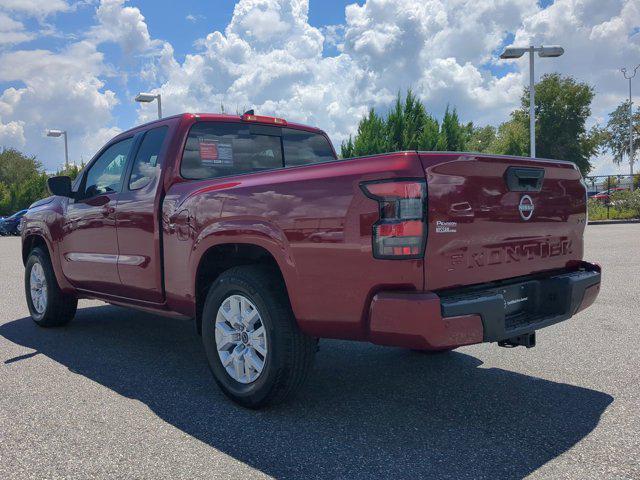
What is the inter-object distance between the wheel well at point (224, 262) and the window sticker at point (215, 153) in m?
0.92

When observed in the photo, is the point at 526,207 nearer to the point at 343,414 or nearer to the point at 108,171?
the point at 343,414

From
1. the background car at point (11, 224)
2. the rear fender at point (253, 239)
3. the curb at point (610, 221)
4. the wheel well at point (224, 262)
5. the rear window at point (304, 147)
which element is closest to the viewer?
the rear fender at point (253, 239)

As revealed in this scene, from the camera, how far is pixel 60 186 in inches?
217

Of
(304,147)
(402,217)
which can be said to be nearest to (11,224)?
(304,147)

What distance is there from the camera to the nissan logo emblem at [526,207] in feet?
11.4

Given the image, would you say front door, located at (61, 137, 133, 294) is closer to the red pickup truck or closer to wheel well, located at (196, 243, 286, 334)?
the red pickup truck

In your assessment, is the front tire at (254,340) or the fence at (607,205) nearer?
→ the front tire at (254,340)

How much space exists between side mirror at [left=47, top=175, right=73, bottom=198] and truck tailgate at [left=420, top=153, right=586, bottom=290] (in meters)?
3.86

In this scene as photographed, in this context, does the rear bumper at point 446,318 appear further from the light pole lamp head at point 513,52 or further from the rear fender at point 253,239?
the light pole lamp head at point 513,52

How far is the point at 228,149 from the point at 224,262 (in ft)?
3.78

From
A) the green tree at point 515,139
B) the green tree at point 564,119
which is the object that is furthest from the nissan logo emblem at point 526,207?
the green tree at point 564,119

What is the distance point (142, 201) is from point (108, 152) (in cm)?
125

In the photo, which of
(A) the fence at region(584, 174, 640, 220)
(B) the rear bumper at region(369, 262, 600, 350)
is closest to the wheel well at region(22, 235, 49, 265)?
(B) the rear bumper at region(369, 262, 600, 350)

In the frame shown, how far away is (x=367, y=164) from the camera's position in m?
3.01
